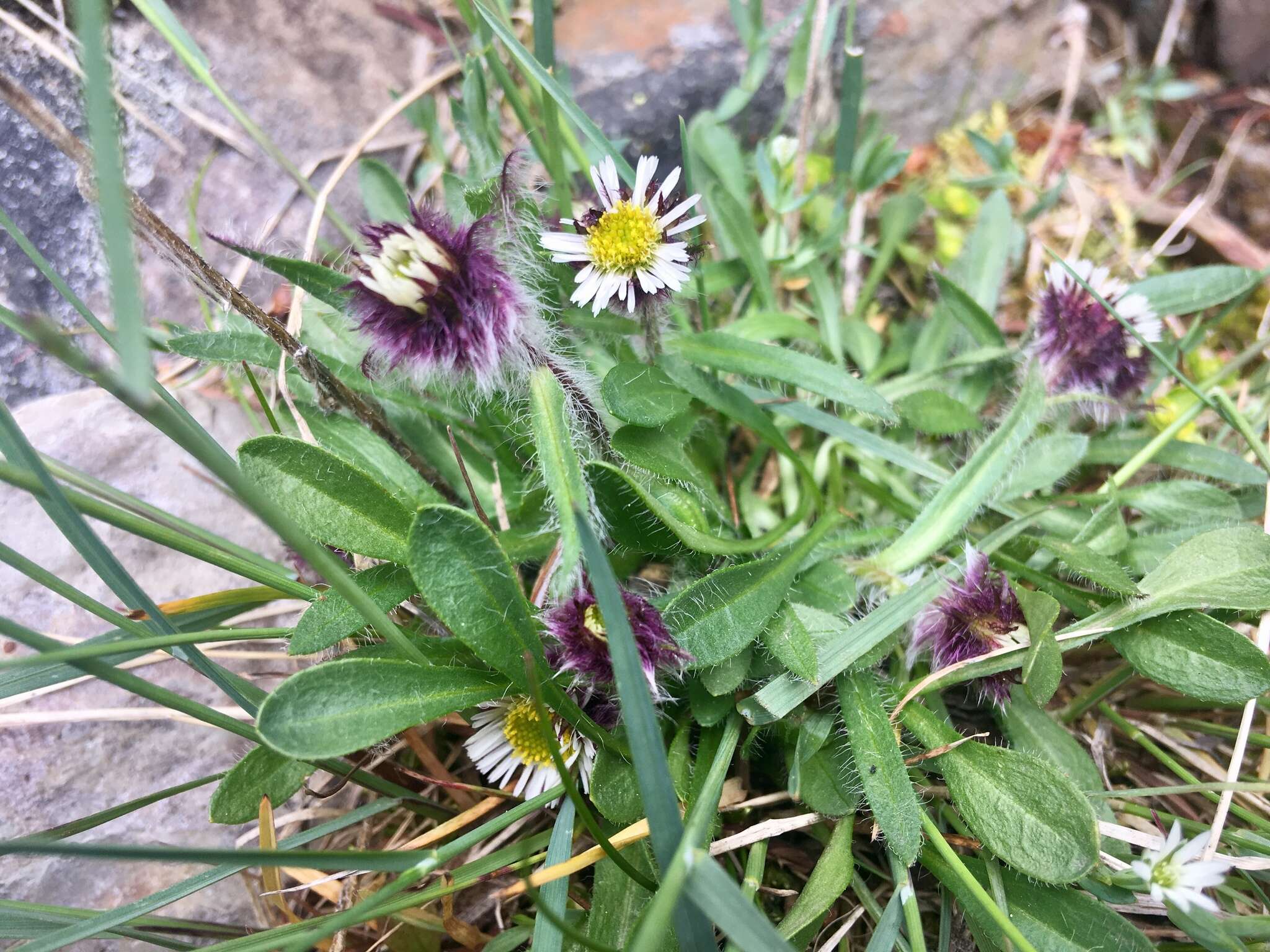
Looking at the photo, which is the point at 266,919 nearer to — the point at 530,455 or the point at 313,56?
the point at 530,455

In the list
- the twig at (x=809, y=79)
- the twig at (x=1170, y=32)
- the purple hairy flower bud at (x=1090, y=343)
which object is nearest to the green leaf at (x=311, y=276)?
the twig at (x=809, y=79)

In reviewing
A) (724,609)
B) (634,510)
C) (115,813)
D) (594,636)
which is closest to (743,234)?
(634,510)

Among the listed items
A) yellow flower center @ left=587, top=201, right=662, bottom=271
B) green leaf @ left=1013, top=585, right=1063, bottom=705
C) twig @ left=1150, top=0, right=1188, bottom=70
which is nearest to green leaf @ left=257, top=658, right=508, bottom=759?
yellow flower center @ left=587, top=201, right=662, bottom=271

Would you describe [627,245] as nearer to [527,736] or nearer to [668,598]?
[668,598]

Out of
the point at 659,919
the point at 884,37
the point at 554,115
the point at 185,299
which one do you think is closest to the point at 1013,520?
the point at 659,919

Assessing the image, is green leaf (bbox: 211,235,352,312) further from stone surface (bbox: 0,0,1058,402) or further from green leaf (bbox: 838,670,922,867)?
green leaf (bbox: 838,670,922,867)

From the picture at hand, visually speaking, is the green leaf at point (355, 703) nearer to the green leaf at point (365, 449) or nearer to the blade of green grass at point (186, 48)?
the green leaf at point (365, 449)

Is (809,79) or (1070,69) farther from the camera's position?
(1070,69)
